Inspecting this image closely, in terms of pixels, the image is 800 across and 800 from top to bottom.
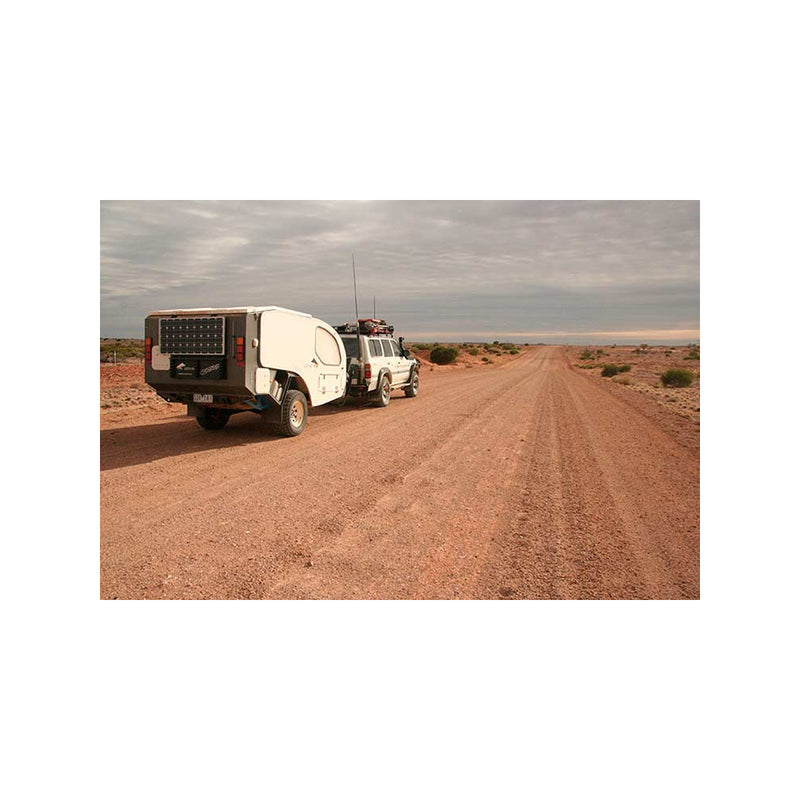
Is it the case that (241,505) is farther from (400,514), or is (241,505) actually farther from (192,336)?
(192,336)

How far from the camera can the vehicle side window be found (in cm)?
930

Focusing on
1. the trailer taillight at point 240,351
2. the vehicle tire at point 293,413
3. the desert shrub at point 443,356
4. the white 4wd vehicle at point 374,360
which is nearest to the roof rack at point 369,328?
the white 4wd vehicle at point 374,360

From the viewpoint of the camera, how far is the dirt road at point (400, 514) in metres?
3.77

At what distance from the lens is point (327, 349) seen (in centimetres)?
965

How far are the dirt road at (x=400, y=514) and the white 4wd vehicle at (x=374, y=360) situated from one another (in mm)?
2763

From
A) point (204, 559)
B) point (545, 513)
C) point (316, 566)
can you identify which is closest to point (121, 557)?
point (204, 559)

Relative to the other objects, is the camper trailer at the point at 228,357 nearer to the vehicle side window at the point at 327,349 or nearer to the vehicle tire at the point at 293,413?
the vehicle tire at the point at 293,413

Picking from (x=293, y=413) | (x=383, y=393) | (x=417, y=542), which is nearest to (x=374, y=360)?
(x=383, y=393)

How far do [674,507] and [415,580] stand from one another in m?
2.99

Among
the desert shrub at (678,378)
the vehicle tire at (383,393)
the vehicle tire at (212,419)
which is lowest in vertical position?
the vehicle tire at (212,419)

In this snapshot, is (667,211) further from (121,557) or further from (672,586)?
(121,557)

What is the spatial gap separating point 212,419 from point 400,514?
520 centimetres

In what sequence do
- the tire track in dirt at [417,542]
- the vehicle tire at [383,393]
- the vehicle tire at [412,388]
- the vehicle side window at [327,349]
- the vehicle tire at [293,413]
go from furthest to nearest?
the vehicle tire at [412,388]
the vehicle tire at [383,393]
the vehicle side window at [327,349]
the vehicle tire at [293,413]
the tire track in dirt at [417,542]

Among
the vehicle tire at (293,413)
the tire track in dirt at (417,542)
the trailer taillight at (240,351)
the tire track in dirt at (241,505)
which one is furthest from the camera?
the vehicle tire at (293,413)
